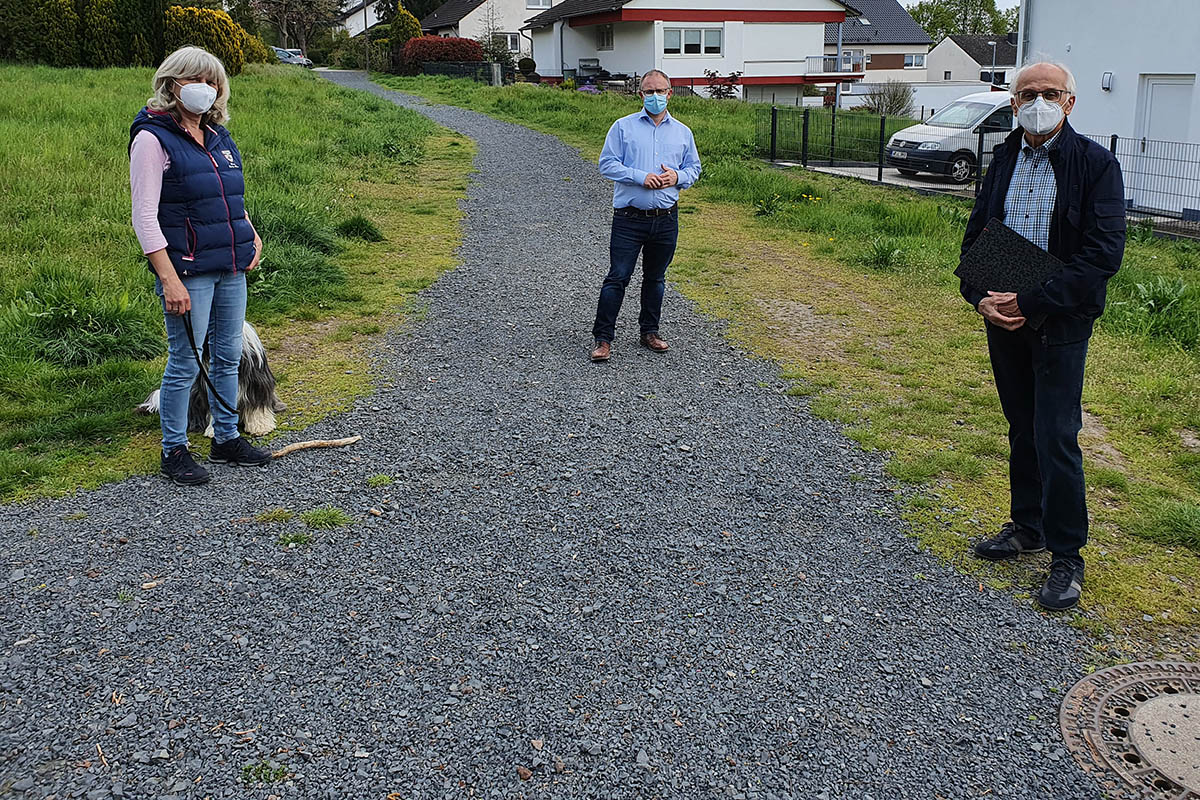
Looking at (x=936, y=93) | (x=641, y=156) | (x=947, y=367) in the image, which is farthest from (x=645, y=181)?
(x=936, y=93)

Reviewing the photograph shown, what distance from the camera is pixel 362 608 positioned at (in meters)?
3.90

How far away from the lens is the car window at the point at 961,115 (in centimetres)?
1856

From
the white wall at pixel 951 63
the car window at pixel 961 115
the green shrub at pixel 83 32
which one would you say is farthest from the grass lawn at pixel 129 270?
the white wall at pixel 951 63

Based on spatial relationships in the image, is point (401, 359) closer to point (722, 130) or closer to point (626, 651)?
point (626, 651)

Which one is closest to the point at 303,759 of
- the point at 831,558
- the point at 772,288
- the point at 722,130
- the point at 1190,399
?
the point at 831,558

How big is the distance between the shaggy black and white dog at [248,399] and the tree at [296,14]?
66.6m

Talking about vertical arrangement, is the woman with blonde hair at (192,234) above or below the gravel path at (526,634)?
above

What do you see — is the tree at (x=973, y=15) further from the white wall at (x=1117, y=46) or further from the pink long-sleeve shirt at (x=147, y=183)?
the pink long-sleeve shirt at (x=147, y=183)

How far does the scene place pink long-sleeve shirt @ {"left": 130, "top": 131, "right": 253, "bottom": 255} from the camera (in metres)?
4.43

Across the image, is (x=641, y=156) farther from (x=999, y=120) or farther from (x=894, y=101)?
(x=894, y=101)

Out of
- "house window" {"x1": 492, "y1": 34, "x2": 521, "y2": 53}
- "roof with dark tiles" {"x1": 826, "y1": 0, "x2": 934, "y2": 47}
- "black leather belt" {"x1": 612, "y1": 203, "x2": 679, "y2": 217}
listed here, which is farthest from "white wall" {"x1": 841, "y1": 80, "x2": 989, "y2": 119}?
"black leather belt" {"x1": 612, "y1": 203, "x2": 679, "y2": 217}

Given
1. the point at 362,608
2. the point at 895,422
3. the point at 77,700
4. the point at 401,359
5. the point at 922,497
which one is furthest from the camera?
the point at 401,359

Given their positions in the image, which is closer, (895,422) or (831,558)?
(831,558)

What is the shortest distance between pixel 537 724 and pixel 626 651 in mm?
531
